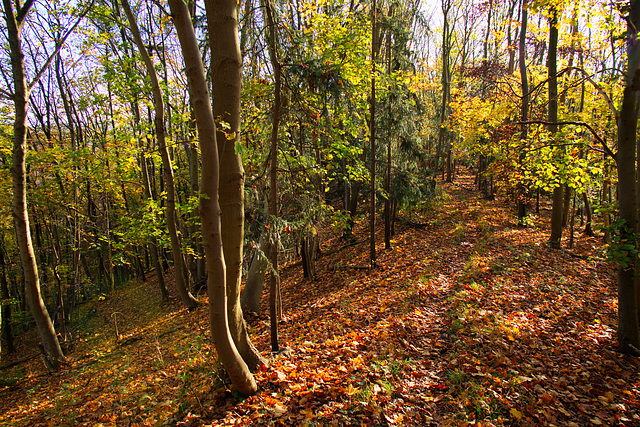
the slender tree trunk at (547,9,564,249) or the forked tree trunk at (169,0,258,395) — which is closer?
the forked tree trunk at (169,0,258,395)

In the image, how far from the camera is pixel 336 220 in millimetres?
9070

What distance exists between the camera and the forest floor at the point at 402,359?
375 centimetres

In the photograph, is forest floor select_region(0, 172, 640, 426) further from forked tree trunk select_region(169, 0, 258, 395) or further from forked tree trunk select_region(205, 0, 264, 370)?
forked tree trunk select_region(205, 0, 264, 370)

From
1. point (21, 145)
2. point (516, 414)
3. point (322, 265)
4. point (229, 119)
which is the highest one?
point (21, 145)

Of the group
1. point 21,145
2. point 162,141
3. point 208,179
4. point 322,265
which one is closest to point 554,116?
point 322,265

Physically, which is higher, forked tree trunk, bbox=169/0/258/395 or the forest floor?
forked tree trunk, bbox=169/0/258/395

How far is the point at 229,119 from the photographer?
3.61m

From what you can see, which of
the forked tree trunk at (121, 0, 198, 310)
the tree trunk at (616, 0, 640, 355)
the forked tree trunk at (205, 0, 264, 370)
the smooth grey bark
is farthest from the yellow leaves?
the smooth grey bark

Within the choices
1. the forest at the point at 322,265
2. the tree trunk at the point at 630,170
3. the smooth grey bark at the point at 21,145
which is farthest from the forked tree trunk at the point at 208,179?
the smooth grey bark at the point at 21,145

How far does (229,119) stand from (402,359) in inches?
178

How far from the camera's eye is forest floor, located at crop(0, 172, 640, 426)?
3.75 meters

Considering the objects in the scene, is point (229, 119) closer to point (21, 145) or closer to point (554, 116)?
point (21, 145)

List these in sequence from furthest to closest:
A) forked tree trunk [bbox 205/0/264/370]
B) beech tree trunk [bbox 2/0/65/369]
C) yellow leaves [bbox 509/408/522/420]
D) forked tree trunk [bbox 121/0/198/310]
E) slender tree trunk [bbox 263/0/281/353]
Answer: forked tree trunk [bbox 121/0/198/310]
beech tree trunk [bbox 2/0/65/369]
slender tree trunk [bbox 263/0/281/353]
yellow leaves [bbox 509/408/522/420]
forked tree trunk [bbox 205/0/264/370]

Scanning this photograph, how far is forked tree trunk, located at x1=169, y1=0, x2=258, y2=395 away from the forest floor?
118 cm
